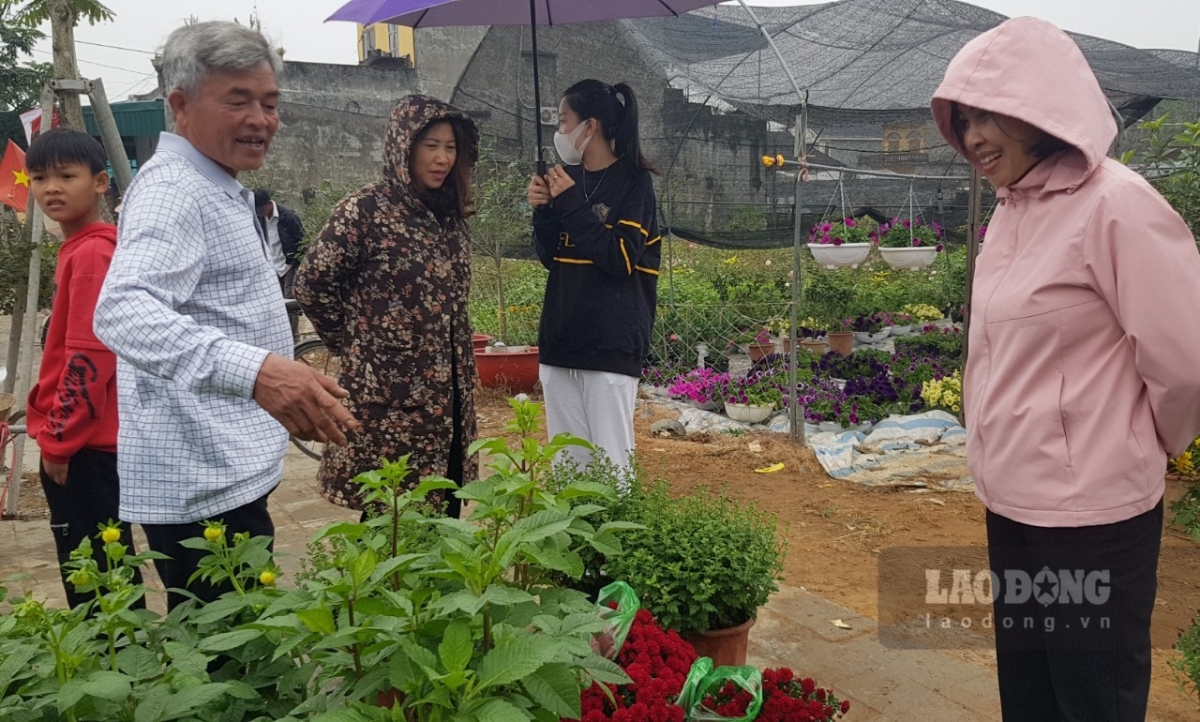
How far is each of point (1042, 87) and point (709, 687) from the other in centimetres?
140

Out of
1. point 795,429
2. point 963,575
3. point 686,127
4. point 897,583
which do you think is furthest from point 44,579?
point 686,127

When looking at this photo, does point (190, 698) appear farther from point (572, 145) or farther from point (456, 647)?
point (572, 145)

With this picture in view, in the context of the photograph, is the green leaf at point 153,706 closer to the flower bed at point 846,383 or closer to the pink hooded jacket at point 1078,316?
the pink hooded jacket at point 1078,316

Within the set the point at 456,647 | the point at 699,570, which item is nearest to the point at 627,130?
the point at 699,570

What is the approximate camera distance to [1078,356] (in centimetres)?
179

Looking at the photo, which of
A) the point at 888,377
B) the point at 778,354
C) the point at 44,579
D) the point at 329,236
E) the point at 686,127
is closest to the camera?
the point at 329,236

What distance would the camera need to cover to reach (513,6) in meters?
3.65

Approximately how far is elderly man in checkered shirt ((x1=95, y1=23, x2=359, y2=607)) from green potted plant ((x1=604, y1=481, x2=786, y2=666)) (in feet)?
3.02

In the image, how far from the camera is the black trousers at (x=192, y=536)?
6.31 ft

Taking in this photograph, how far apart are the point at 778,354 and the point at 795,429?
1.72m

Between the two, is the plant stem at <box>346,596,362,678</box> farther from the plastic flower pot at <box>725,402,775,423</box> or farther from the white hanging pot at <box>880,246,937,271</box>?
the white hanging pot at <box>880,246,937,271</box>

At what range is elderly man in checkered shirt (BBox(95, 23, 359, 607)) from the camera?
1.78 metres

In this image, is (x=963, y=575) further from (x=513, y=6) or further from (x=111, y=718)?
(x=111, y=718)

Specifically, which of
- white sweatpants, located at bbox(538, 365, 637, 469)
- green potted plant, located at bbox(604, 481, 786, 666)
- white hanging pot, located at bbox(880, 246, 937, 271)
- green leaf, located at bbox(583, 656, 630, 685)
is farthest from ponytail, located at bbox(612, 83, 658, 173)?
white hanging pot, located at bbox(880, 246, 937, 271)
